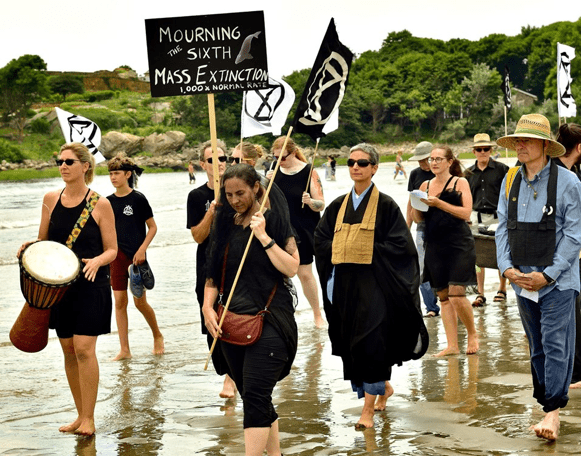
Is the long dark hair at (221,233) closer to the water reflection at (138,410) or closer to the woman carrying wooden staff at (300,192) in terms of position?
the water reflection at (138,410)

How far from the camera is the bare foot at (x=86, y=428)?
632 cm

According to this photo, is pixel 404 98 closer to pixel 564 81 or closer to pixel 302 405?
pixel 564 81

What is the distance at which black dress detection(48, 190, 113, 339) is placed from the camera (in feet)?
20.4

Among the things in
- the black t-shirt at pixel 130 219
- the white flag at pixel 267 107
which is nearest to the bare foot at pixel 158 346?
the black t-shirt at pixel 130 219

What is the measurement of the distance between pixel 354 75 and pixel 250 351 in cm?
14499

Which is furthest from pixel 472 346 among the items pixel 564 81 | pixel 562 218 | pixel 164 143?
pixel 164 143

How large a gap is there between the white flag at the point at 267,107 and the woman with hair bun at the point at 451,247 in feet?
7.97

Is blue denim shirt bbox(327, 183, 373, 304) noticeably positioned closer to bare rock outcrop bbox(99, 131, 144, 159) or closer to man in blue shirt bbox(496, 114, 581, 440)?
man in blue shirt bbox(496, 114, 581, 440)

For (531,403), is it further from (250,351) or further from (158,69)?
(158,69)

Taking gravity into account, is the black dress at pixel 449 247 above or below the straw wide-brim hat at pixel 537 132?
below

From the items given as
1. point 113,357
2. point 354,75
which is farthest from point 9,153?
point 113,357

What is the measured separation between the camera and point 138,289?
9.12m

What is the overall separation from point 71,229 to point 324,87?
193cm

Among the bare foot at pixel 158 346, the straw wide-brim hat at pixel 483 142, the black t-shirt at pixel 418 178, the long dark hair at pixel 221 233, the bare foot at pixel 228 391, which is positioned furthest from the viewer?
the black t-shirt at pixel 418 178
